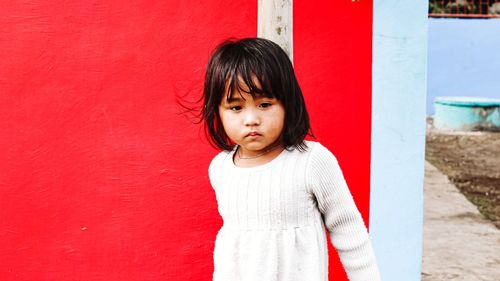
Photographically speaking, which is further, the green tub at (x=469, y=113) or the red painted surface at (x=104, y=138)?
the green tub at (x=469, y=113)

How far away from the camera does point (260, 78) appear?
1.71m

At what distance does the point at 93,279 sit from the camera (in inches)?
102

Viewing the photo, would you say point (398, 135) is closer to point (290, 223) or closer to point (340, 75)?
point (340, 75)

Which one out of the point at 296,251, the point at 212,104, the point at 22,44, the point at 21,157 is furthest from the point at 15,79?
the point at 296,251

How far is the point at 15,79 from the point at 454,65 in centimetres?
899

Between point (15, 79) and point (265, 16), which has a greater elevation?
point (265, 16)

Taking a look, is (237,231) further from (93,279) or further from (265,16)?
(93,279)

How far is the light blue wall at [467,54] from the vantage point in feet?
33.7

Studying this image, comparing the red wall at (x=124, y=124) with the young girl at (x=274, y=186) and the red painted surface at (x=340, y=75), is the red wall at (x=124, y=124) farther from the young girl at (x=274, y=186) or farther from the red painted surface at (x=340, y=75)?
the young girl at (x=274, y=186)

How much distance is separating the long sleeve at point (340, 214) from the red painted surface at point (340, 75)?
760mm

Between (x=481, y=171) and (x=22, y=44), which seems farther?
(x=481, y=171)

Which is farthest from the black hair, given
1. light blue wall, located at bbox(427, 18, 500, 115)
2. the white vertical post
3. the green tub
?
light blue wall, located at bbox(427, 18, 500, 115)

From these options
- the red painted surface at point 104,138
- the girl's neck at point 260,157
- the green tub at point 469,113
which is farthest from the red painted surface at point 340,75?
the green tub at point 469,113

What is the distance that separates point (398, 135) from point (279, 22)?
921mm
